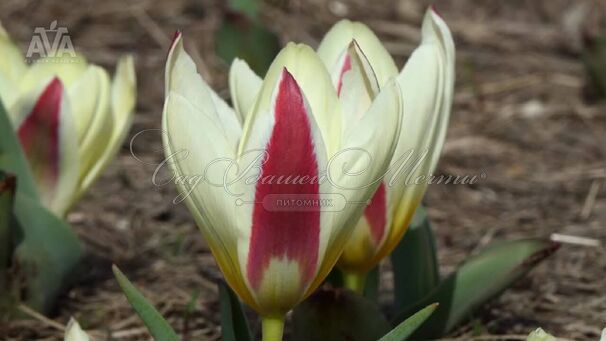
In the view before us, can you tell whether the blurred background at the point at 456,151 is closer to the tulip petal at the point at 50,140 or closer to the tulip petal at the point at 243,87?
the tulip petal at the point at 50,140

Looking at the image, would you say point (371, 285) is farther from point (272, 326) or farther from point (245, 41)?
point (245, 41)

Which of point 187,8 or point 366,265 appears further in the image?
point 187,8

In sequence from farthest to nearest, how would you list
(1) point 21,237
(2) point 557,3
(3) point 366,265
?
(2) point 557,3, (1) point 21,237, (3) point 366,265

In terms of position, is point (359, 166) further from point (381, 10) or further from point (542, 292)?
point (381, 10)

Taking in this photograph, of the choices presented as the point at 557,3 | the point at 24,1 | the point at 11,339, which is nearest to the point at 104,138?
the point at 11,339

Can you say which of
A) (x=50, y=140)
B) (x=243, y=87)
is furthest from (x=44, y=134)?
(x=243, y=87)

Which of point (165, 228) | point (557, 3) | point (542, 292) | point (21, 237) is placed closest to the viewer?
point (21, 237)
